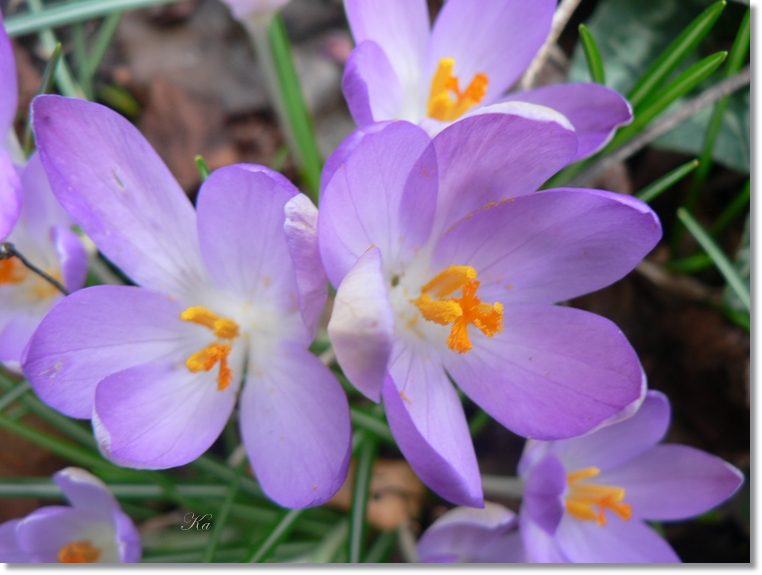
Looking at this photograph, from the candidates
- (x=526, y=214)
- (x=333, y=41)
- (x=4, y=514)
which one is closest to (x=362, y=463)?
(x=526, y=214)

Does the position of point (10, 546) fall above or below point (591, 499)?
above

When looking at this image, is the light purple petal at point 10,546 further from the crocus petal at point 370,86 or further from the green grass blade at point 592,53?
the green grass blade at point 592,53

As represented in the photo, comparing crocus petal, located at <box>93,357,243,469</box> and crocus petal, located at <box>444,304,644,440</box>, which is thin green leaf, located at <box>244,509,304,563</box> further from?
crocus petal, located at <box>444,304,644,440</box>

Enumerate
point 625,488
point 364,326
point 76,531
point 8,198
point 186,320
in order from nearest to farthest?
point 364,326 → point 8,198 → point 186,320 → point 76,531 → point 625,488

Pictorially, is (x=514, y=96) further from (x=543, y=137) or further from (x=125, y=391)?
(x=125, y=391)

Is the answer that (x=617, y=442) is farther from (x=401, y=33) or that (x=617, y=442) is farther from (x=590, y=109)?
(x=401, y=33)

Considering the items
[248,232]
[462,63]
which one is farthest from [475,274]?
[462,63]
